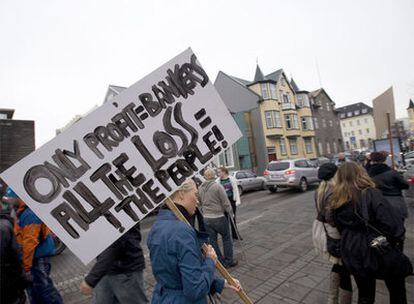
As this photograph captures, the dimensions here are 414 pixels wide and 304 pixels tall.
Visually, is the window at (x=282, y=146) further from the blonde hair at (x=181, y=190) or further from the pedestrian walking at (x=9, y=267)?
the pedestrian walking at (x=9, y=267)

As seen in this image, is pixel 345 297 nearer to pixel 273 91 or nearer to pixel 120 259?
pixel 120 259

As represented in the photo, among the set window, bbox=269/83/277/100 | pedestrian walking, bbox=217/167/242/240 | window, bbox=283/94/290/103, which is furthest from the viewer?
window, bbox=283/94/290/103

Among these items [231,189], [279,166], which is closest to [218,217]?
[231,189]

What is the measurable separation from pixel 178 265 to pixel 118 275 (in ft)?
3.41

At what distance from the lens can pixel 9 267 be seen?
2215 millimetres

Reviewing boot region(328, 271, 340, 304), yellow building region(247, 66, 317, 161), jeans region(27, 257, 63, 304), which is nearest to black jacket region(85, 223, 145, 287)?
Result: jeans region(27, 257, 63, 304)

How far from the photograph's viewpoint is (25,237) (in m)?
3.01

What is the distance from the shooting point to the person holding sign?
1656 mm

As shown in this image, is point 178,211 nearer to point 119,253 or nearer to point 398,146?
point 119,253

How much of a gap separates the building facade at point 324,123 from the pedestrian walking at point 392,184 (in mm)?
33963

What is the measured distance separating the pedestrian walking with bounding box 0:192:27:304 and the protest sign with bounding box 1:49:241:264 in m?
0.76

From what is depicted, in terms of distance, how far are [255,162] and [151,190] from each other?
26.5m

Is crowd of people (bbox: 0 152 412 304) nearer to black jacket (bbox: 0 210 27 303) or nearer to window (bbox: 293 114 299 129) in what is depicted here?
black jacket (bbox: 0 210 27 303)

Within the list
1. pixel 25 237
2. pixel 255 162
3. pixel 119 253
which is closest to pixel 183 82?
pixel 119 253
